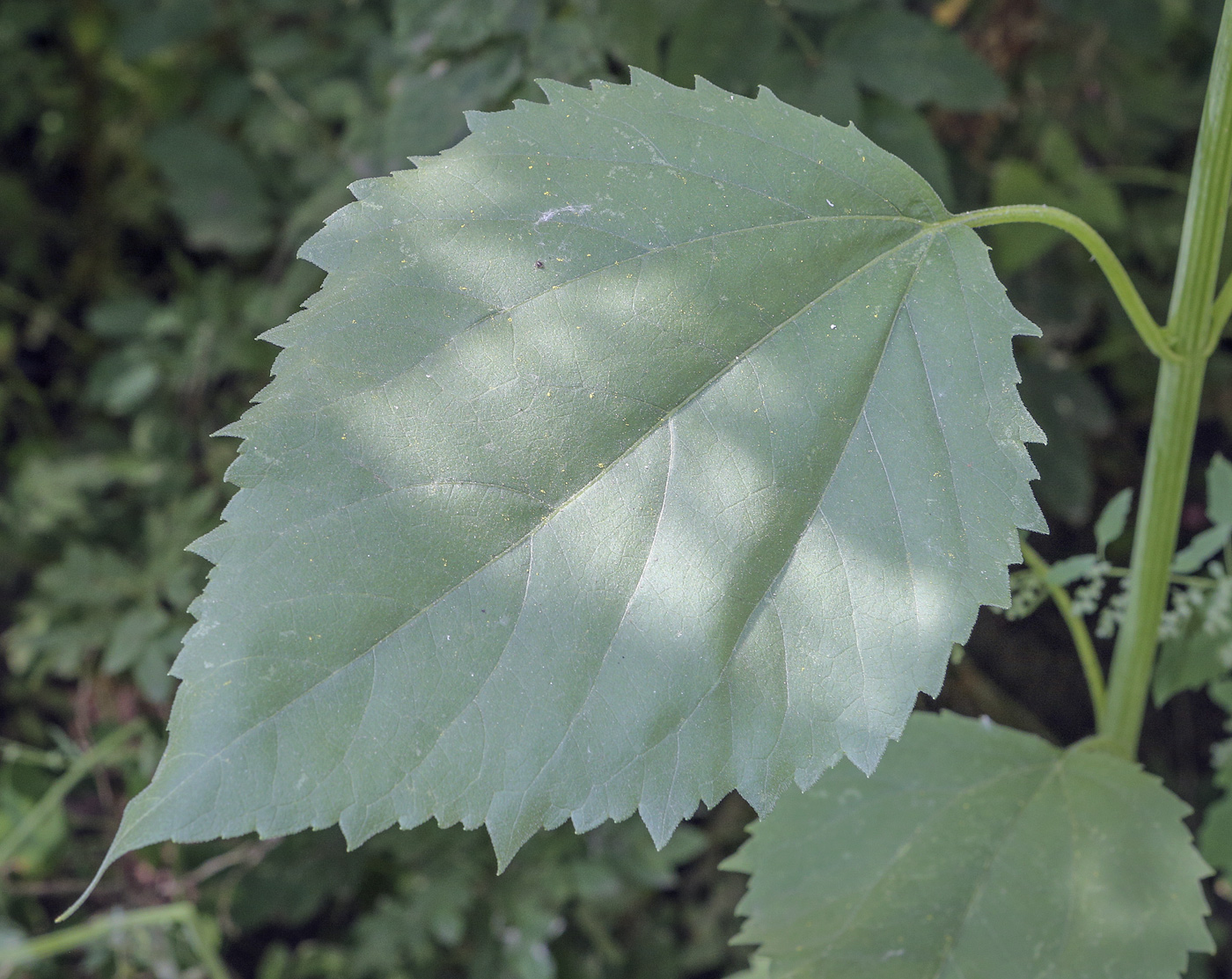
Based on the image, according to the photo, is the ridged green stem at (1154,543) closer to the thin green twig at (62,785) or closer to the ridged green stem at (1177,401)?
the ridged green stem at (1177,401)

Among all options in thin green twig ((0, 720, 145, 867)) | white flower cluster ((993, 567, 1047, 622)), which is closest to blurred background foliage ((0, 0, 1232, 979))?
thin green twig ((0, 720, 145, 867))

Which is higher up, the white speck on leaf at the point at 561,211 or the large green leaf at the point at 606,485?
the white speck on leaf at the point at 561,211

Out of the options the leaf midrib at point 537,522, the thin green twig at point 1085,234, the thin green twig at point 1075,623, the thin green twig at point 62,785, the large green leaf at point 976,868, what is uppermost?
the thin green twig at point 1085,234

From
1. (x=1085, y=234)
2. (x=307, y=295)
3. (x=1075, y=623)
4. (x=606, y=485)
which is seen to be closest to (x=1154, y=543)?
(x=1075, y=623)

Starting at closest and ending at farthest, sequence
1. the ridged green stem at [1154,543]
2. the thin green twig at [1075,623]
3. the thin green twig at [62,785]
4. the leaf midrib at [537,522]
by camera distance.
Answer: the leaf midrib at [537,522] → the ridged green stem at [1154,543] → the thin green twig at [1075,623] → the thin green twig at [62,785]

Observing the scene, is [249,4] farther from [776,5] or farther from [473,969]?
[473,969]

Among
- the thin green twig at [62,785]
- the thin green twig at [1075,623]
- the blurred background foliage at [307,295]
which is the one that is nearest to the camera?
the thin green twig at [1075,623]

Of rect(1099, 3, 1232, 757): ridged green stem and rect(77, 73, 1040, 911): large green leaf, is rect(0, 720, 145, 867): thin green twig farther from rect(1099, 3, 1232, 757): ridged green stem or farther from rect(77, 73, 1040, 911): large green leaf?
rect(1099, 3, 1232, 757): ridged green stem

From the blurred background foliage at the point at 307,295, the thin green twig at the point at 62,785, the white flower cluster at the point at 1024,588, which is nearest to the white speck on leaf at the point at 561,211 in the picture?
the white flower cluster at the point at 1024,588

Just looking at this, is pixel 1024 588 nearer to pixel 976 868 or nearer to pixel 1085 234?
pixel 976 868
